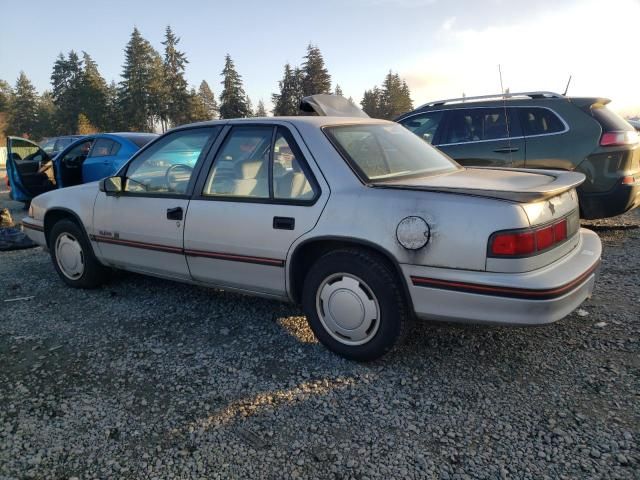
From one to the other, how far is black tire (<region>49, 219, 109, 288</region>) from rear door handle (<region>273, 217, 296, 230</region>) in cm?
227

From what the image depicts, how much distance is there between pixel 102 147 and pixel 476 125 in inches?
247

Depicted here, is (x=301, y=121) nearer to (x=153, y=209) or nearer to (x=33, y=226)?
(x=153, y=209)

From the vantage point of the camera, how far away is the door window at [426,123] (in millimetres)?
6113

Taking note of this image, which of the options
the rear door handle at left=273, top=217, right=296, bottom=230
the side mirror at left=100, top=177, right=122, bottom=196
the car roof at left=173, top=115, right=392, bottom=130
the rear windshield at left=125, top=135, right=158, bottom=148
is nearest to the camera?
the rear door handle at left=273, top=217, right=296, bottom=230

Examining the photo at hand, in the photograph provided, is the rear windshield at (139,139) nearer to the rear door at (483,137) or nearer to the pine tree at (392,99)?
the rear door at (483,137)

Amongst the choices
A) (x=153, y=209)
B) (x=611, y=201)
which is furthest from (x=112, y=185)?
(x=611, y=201)

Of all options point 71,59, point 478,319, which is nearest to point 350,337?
point 478,319

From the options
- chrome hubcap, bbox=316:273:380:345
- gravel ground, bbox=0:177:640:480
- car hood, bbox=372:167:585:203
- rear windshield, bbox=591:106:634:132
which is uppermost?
rear windshield, bbox=591:106:634:132

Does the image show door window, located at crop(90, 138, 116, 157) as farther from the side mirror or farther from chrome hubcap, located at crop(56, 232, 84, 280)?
the side mirror

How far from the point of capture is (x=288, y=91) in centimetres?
5669

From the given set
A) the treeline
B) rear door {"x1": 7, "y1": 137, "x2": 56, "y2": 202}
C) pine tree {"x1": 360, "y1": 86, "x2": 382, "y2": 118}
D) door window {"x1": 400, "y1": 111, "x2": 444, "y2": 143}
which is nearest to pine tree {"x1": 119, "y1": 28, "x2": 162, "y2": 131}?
the treeline

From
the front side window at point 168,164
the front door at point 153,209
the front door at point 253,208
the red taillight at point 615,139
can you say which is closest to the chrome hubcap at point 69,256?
the front door at point 153,209

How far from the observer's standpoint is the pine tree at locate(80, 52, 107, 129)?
56.3m

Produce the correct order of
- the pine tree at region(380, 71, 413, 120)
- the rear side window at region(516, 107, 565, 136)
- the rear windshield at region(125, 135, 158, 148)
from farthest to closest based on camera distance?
the pine tree at region(380, 71, 413, 120), the rear windshield at region(125, 135, 158, 148), the rear side window at region(516, 107, 565, 136)
